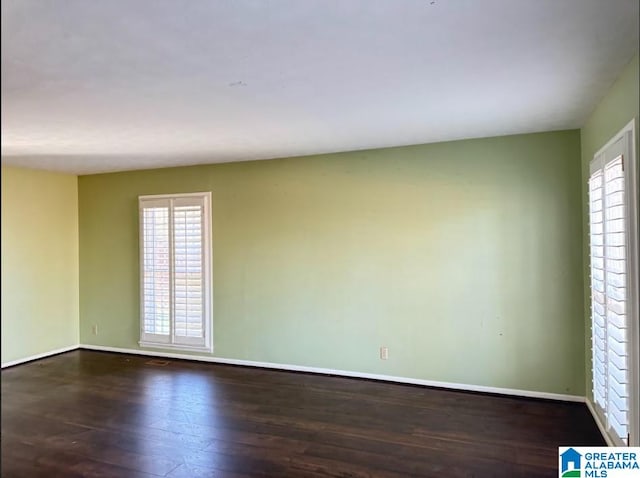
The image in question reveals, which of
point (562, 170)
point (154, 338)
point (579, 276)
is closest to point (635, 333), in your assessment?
point (579, 276)

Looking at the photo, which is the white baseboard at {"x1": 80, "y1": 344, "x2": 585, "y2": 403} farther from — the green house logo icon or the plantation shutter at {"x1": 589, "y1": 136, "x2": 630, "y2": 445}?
the green house logo icon

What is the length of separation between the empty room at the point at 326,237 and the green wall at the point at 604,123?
3 cm

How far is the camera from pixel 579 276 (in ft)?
12.3

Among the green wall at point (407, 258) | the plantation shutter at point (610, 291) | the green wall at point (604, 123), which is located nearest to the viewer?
the green wall at point (604, 123)

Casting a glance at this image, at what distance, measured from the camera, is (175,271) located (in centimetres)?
528

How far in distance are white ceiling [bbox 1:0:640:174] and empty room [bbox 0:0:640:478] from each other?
2 centimetres

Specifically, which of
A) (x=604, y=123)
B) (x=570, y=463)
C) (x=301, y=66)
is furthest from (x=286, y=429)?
(x=604, y=123)

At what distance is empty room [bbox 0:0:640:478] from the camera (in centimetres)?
186

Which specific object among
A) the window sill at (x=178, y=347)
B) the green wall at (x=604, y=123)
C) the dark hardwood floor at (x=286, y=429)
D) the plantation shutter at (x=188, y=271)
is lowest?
the dark hardwood floor at (x=286, y=429)

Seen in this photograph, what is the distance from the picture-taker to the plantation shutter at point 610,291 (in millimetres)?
2455

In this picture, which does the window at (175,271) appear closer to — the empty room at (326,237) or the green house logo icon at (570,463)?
the empty room at (326,237)

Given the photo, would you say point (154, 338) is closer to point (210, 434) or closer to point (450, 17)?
point (210, 434)

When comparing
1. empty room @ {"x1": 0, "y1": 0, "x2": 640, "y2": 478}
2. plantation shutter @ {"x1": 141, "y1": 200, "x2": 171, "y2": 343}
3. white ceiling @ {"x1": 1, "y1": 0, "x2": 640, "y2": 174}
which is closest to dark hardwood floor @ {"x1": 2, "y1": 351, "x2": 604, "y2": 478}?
empty room @ {"x1": 0, "y1": 0, "x2": 640, "y2": 478}
